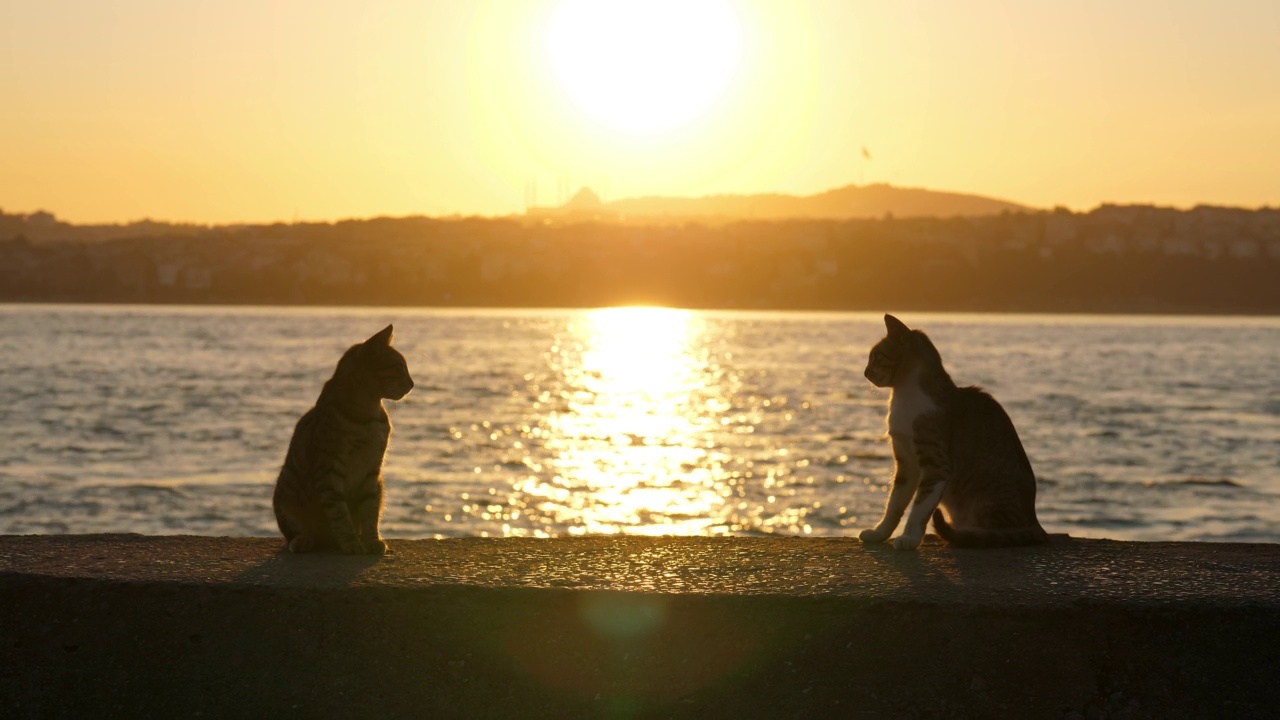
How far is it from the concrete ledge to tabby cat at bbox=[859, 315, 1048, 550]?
1461 mm

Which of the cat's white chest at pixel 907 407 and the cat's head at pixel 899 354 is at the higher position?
the cat's head at pixel 899 354

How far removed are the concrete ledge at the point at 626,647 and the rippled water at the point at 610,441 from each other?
14215 millimetres

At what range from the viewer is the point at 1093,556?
6.32 m

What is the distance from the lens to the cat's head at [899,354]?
7078 mm

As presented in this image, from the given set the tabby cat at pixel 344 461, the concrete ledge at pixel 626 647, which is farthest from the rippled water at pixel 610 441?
the concrete ledge at pixel 626 647

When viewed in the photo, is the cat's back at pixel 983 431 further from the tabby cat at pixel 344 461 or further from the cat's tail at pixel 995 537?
the tabby cat at pixel 344 461

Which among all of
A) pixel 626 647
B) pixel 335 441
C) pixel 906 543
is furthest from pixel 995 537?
pixel 335 441

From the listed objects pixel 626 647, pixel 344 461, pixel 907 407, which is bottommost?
pixel 626 647

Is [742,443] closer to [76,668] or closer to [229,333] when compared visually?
[76,668]

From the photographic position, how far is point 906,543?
6762mm

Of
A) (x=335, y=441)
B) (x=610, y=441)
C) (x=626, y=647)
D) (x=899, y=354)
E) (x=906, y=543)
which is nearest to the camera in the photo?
(x=626, y=647)

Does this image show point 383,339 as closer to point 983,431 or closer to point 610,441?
point 983,431

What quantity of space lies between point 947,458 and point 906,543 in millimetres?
565

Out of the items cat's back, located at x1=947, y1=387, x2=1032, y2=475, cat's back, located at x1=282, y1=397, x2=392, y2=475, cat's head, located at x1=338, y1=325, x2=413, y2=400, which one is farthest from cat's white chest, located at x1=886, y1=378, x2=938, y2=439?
cat's back, located at x1=282, y1=397, x2=392, y2=475
